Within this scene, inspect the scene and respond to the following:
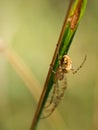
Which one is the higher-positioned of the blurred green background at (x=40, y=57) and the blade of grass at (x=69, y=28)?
the blade of grass at (x=69, y=28)

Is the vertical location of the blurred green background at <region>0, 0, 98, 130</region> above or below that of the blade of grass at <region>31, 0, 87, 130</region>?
below

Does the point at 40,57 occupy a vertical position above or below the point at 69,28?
below

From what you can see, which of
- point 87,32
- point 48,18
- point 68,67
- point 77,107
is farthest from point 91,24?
point 68,67

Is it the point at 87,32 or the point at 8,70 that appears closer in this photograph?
the point at 8,70

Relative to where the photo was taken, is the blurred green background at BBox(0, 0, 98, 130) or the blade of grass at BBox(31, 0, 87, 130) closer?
the blade of grass at BBox(31, 0, 87, 130)

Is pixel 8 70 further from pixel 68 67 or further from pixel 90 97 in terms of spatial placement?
pixel 68 67

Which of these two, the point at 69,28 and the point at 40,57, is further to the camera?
the point at 40,57

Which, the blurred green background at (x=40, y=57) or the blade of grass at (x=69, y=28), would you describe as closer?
the blade of grass at (x=69, y=28)

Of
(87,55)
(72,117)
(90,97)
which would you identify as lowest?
(72,117)
